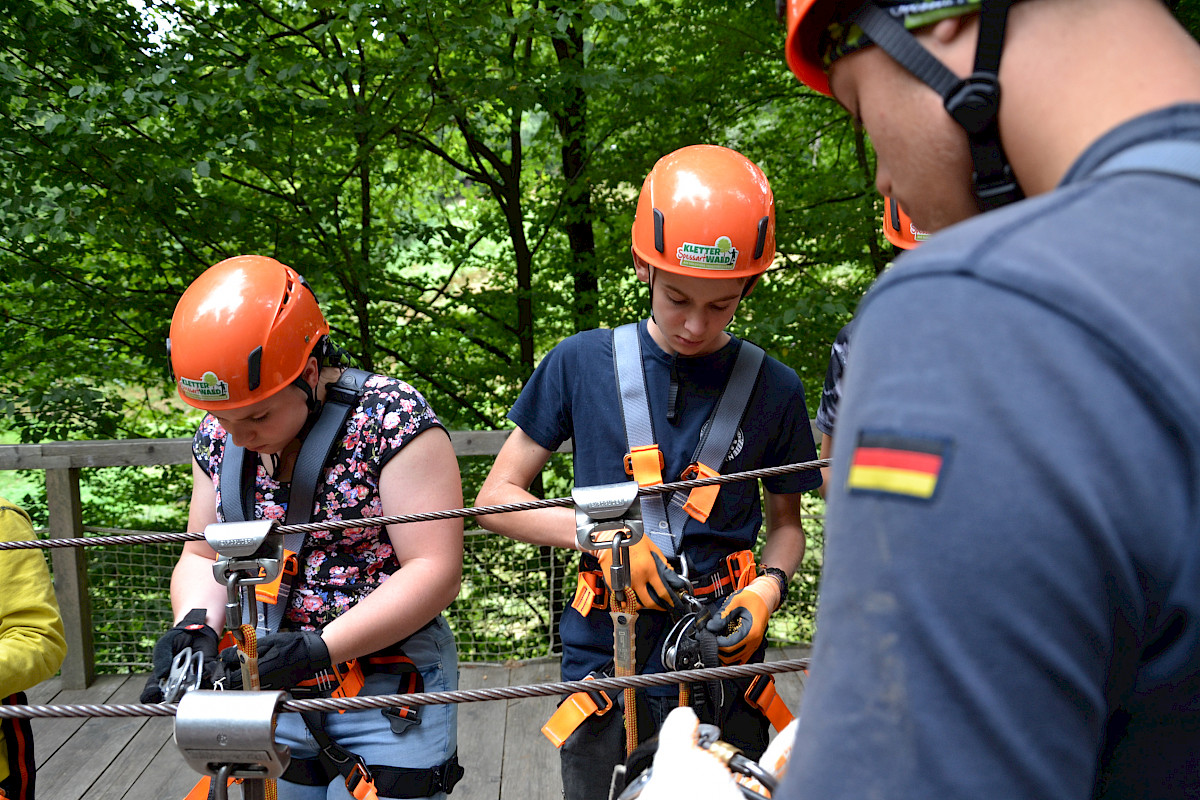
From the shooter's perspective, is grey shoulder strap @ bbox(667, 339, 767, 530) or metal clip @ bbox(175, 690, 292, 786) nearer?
metal clip @ bbox(175, 690, 292, 786)

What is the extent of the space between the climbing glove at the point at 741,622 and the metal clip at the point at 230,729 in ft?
2.72

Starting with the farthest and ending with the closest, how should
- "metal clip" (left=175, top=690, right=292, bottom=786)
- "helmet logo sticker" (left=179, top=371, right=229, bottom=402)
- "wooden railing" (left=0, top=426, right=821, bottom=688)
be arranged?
"wooden railing" (left=0, top=426, right=821, bottom=688) → "helmet logo sticker" (left=179, top=371, right=229, bottom=402) → "metal clip" (left=175, top=690, right=292, bottom=786)

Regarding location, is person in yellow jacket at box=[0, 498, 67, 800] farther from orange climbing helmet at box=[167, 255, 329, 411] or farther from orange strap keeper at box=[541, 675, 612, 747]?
orange strap keeper at box=[541, 675, 612, 747]

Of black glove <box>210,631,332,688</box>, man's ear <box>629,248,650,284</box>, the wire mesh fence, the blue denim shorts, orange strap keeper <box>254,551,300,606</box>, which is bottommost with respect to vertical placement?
the wire mesh fence

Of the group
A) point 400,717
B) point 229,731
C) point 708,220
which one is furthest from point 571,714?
point 708,220

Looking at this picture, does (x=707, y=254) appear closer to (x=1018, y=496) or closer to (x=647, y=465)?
(x=647, y=465)

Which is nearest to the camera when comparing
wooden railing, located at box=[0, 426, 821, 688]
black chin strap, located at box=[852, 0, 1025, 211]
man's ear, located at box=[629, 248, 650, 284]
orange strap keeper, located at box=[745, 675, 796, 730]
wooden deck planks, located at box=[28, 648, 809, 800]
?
black chin strap, located at box=[852, 0, 1025, 211]

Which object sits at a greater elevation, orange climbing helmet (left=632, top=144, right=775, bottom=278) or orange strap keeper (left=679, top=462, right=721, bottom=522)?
orange climbing helmet (left=632, top=144, right=775, bottom=278)

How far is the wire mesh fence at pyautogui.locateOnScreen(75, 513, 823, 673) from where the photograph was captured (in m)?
3.98

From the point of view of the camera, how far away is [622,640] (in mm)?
1502

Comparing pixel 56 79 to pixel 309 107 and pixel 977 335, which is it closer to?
pixel 309 107

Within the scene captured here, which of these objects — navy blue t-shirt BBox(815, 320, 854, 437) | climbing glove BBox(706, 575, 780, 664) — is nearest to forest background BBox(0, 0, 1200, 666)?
navy blue t-shirt BBox(815, 320, 854, 437)

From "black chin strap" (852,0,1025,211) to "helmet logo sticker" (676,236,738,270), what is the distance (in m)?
1.27

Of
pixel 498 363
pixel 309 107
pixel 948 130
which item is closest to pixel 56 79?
pixel 309 107
